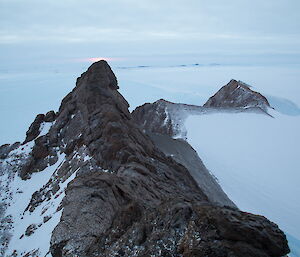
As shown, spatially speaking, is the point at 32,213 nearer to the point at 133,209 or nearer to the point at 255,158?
the point at 133,209

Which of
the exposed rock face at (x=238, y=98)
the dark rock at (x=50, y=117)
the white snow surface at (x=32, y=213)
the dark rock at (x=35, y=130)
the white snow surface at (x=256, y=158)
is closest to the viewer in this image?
the white snow surface at (x=32, y=213)

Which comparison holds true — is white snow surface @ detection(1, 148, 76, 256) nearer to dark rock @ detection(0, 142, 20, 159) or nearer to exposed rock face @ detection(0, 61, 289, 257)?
exposed rock face @ detection(0, 61, 289, 257)

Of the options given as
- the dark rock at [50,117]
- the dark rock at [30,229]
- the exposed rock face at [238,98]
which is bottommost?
the dark rock at [30,229]

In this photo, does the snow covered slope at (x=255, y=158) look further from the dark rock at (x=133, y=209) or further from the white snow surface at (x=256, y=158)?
the dark rock at (x=133, y=209)

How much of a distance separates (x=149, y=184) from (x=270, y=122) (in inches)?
923

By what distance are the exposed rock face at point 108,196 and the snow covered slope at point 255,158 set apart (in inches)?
140

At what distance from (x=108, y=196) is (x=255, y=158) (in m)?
17.1

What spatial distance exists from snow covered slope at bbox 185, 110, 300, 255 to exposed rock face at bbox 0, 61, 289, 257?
11.7ft

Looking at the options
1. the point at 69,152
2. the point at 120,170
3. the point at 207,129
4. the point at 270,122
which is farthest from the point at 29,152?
the point at 270,122

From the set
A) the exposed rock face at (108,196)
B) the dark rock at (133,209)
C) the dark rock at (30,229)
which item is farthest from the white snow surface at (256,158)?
the dark rock at (30,229)

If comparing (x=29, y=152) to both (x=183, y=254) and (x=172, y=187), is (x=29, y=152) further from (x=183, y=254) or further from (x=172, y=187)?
(x=183, y=254)

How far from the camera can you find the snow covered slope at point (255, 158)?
18938 mm

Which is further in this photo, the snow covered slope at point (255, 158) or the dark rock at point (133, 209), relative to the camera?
the snow covered slope at point (255, 158)

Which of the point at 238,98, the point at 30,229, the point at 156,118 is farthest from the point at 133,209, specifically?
the point at 238,98
